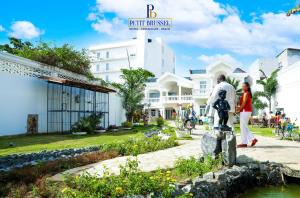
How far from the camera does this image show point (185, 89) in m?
54.6

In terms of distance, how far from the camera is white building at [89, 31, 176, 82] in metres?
63.8

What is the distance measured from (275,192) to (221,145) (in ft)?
5.08

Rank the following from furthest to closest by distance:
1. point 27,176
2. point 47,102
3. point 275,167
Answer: point 47,102 < point 275,167 < point 27,176

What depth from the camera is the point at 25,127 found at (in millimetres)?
18219

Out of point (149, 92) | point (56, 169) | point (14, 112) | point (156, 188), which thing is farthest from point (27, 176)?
point (149, 92)

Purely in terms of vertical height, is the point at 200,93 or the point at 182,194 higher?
the point at 200,93

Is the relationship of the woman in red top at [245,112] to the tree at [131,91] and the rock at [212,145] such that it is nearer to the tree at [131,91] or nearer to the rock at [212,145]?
the rock at [212,145]

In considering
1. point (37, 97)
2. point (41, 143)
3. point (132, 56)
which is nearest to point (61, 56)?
point (37, 97)

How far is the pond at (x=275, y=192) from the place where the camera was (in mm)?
7203

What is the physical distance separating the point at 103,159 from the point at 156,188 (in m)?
4.23

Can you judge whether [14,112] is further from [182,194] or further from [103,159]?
[182,194]

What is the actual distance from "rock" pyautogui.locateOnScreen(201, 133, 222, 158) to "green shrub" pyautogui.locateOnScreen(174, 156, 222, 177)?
32cm

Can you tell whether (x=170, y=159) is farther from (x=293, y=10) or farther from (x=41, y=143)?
(x=293, y=10)

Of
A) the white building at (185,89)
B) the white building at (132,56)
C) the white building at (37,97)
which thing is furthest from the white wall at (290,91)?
the white building at (132,56)
